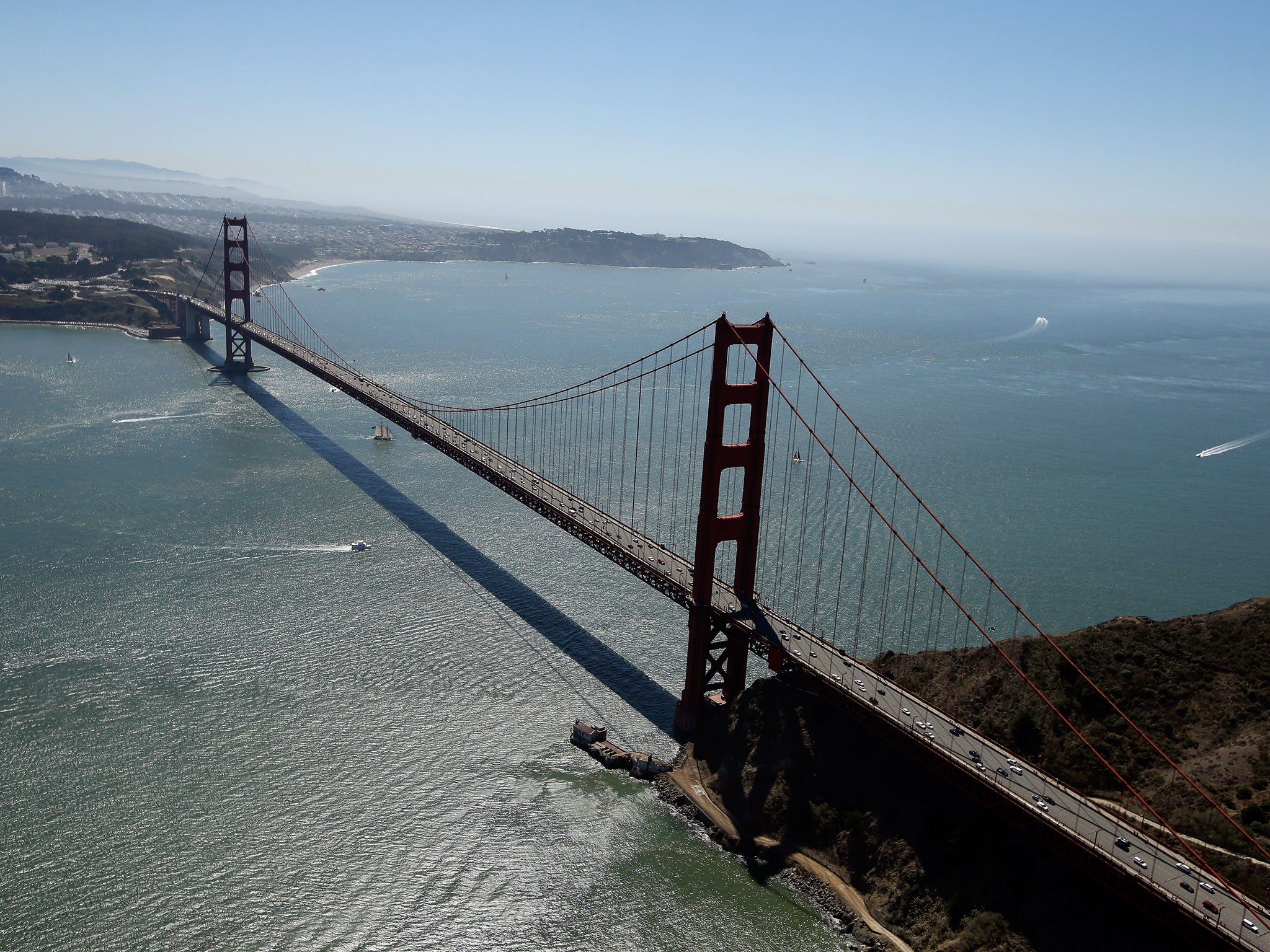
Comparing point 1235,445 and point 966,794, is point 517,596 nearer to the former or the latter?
point 966,794

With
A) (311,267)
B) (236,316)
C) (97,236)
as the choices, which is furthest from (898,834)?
(311,267)

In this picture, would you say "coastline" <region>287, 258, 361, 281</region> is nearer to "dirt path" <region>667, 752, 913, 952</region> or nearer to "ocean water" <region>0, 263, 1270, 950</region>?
"ocean water" <region>0, 263, 1270, 950</region>

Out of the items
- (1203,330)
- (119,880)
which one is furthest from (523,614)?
(1203,330)

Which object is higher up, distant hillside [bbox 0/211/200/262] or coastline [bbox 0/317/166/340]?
distant hillside [bbox 0/211/200/262]

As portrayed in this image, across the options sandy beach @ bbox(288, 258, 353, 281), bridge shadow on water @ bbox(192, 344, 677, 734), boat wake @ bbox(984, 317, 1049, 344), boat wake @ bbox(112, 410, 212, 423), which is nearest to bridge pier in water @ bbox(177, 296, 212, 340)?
boat wake @ bbox(112, 410, 212, 423)

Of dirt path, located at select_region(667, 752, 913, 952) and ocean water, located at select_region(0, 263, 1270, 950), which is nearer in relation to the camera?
dirt path, located at select_region(667, 752, 913, 952)

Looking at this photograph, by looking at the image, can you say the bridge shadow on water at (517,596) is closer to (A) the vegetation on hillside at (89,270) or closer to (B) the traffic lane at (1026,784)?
(B) the traffic lane at (1026,784)

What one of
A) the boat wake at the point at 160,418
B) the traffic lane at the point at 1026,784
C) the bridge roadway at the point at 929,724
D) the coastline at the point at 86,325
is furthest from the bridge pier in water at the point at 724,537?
the coastline at the point at 86,325

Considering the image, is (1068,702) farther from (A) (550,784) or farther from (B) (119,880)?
(B) (119,880)
